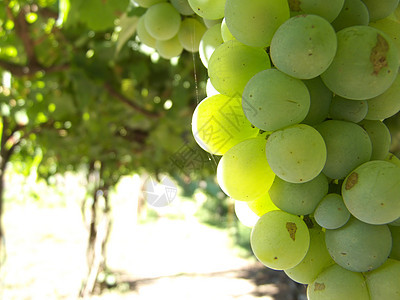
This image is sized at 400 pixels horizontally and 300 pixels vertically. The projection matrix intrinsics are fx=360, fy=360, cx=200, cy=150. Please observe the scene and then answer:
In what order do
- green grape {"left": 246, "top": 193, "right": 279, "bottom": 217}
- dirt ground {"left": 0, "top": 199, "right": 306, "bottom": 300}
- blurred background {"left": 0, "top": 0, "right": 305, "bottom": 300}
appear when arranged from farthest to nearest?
dirt ground {"left": 0, "top": 199, "right": 306, "bottom": 300} < blurred background {"left": 0, "top": 0, "right": 305, "bottom": 300} < green grape {"left": 246, "top": 193, "right": 279, "bottom": 217}

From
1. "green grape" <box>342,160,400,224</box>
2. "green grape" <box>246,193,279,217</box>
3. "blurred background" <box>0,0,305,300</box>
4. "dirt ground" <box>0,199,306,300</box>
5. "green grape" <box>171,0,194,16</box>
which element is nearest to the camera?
"green grape" <box>342,160,400,224</box>

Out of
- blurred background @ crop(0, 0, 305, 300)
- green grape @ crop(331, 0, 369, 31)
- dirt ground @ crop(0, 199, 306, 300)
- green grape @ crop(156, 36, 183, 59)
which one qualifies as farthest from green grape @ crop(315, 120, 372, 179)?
dirt ground @ crop(0, 199, 306, 300)

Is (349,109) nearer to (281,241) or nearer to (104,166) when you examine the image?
(281,241)

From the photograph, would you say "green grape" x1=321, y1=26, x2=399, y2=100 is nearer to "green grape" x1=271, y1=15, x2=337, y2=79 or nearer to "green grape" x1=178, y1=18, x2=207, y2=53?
"green grape" x1=271, y1=15, x2=337, y2=79

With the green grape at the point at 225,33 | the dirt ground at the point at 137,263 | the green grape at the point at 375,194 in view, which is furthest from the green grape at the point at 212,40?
the dirt ground at the point at 137,263

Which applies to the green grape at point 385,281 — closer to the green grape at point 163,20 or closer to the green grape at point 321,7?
the green grape at point 321,7

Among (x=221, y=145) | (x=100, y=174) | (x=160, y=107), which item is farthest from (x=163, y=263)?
Answer: (x=221, y=145)

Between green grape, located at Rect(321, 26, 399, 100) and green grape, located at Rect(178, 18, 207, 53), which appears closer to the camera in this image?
green grape, located at Rect(321, 26, 399, 100)

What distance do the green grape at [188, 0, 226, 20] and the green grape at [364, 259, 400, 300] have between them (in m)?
0.32

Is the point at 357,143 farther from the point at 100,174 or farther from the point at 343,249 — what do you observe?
the point at 100,174

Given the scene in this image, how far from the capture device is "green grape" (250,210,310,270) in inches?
13.6

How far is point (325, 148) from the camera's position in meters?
0.33

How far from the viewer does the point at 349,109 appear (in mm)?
363

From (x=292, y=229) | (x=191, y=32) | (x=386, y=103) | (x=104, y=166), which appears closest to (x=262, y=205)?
(x=292, y=229)
